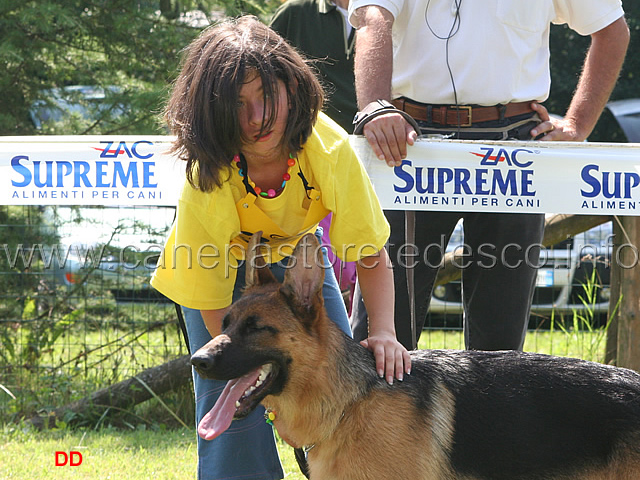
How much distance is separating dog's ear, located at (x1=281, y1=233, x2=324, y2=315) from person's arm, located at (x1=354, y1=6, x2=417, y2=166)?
0.94m

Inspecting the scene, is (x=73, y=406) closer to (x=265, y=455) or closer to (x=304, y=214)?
(x=265, y=455)

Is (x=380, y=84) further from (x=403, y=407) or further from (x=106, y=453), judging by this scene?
(x=106, y=453)

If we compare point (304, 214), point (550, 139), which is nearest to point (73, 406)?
point (304, 214)

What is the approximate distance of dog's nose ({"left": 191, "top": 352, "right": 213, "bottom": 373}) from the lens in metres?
2.36

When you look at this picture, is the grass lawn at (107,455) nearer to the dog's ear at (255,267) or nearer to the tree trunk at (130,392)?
the tree trunk at (130,392)

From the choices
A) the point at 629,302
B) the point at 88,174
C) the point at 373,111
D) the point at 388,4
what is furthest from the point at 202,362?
the point at 629,302

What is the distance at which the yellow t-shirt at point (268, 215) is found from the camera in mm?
2752

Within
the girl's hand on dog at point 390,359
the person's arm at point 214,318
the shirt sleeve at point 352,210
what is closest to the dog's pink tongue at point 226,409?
the person's arm at point 214,318

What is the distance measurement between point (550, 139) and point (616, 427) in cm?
165

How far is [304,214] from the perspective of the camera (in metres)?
2.95

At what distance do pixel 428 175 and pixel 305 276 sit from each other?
1276 mm

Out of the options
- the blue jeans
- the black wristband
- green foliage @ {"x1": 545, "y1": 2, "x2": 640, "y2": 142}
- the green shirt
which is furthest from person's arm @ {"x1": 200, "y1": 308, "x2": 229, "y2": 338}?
green foliage @ {"x1": 545, "y1": 2, "x2": 640, "y2": 142}

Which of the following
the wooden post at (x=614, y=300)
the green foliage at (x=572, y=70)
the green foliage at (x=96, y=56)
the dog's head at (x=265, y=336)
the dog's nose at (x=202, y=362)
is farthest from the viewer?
the green foliage at (x=572, y=70)

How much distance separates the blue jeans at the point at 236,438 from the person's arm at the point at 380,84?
2.30 ft
